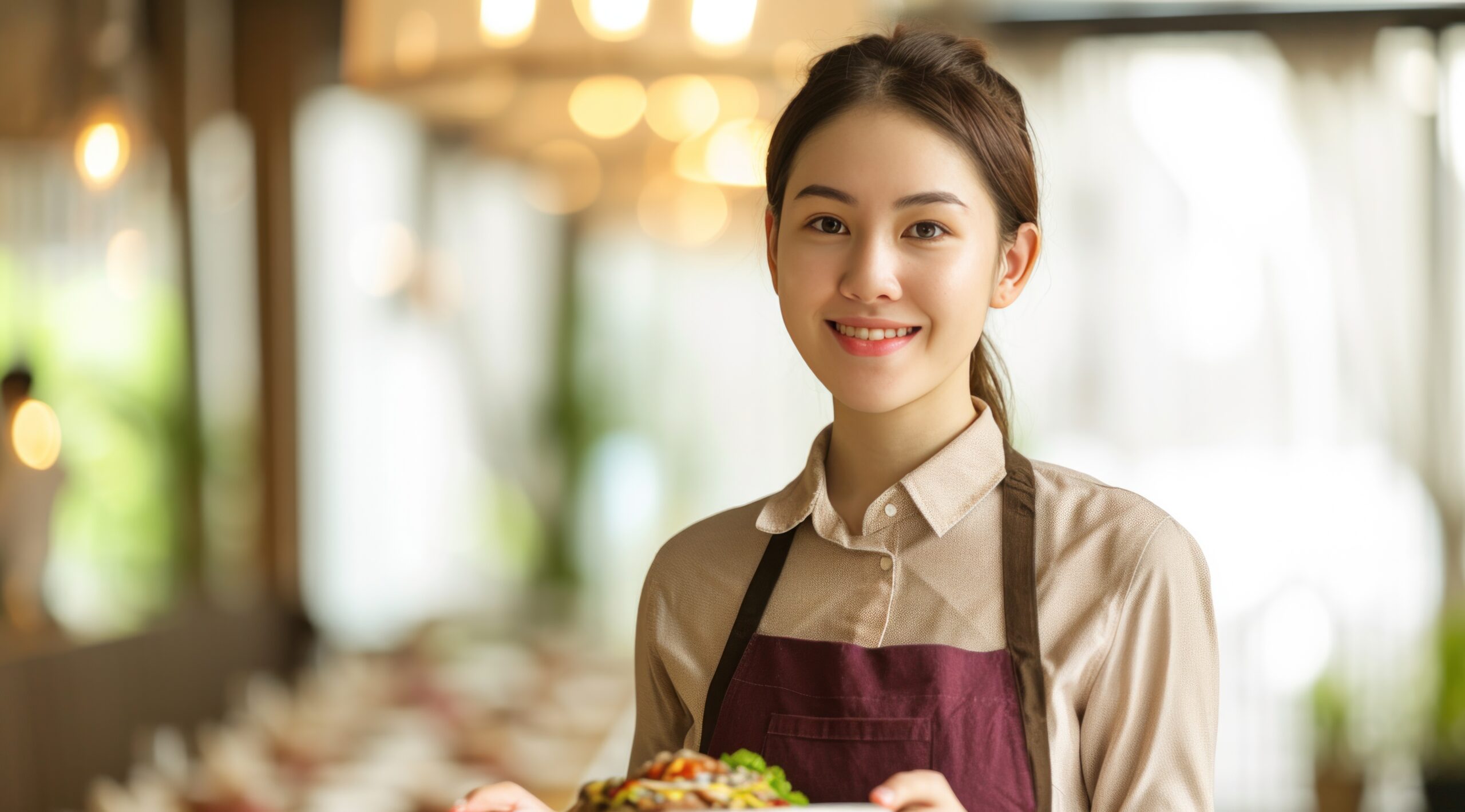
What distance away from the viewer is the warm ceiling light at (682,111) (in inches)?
125

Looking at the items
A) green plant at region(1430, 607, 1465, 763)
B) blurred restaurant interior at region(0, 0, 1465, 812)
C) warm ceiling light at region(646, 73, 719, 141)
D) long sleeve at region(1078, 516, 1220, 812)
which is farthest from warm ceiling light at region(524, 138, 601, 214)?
green plant at region(1430, 607, 1465, 763)

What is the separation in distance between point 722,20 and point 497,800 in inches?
81.6

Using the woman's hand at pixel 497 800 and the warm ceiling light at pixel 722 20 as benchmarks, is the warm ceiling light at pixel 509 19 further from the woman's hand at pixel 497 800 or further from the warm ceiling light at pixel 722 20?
the woman's hand at pixel 497 800

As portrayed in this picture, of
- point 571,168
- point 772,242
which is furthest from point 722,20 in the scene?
point 772,242

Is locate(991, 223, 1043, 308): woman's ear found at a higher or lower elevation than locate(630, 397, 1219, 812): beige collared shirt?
higher

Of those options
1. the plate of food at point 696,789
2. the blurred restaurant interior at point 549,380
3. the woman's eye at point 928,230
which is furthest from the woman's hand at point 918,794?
the blurred restaurant interior at point 549,380

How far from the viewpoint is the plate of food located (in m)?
0.81

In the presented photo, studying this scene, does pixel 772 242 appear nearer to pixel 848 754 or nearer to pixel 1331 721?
pixel 848 754

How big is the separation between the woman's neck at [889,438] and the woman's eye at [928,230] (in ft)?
0.47

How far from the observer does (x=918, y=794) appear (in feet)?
2.73

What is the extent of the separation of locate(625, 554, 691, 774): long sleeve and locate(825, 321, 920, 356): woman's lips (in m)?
0.27

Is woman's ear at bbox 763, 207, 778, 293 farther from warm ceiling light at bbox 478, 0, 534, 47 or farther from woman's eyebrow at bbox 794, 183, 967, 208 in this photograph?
warm ceiling light at bbox 478, 0, 534, 47

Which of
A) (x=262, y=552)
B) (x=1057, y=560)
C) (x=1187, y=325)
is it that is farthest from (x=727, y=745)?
(x=262, y=552)

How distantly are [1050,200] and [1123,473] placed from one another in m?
1.19
